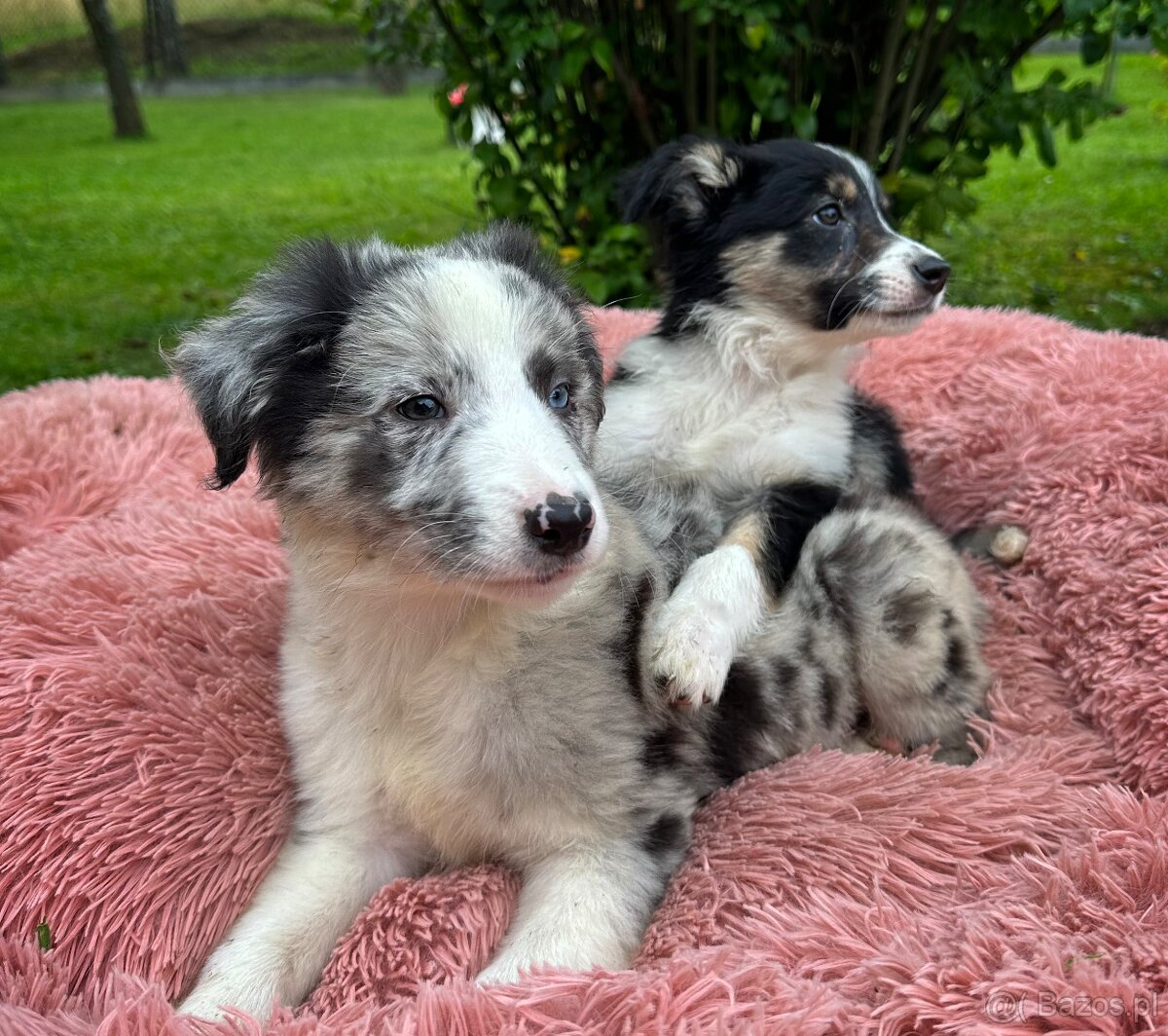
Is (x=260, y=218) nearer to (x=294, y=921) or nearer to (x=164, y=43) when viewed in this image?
(x=294, y=921)

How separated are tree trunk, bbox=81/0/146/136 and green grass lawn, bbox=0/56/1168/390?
1.47ft

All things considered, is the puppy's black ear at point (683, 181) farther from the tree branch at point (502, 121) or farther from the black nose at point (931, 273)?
the tree branch at point (502, 121)

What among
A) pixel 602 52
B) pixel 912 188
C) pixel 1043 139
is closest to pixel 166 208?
pixel 602 52

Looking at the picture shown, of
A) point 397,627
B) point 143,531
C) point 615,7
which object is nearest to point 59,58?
point 615,7

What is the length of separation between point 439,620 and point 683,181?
1.92m

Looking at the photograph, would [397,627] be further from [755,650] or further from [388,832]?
[755,650]

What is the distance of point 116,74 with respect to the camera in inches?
613

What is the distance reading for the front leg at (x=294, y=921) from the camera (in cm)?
234

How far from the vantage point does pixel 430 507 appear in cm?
223

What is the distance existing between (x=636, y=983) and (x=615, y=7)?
4697 mm

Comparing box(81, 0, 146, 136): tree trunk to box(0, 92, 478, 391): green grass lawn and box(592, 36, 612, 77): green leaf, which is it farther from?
box(592, 36, 612, 77): green leaf

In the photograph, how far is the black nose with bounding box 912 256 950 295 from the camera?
3.45 meters

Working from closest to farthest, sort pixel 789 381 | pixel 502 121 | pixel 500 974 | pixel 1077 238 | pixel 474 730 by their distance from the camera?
1. pixel 500 974
2. pixel 474 730
3. pixel 789 381
4. pixel 502 121
5. pixel 1077 238

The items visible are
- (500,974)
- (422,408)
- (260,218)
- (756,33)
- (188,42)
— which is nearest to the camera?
(500,974)
